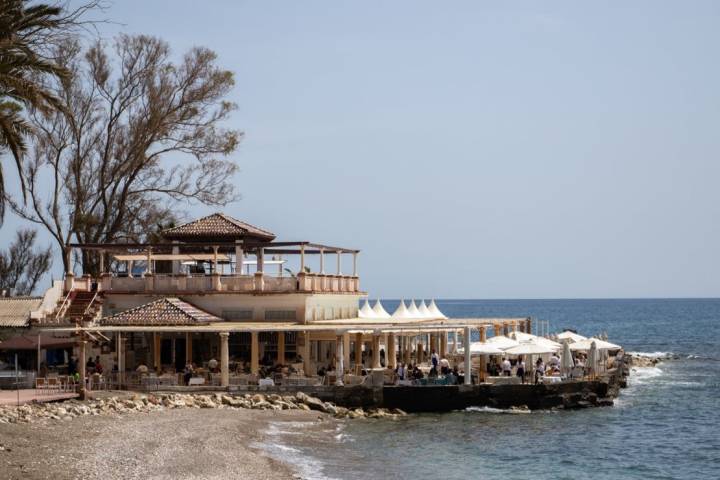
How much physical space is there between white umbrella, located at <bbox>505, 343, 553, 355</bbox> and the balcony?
26.6 feet

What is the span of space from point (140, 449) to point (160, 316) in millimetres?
14027

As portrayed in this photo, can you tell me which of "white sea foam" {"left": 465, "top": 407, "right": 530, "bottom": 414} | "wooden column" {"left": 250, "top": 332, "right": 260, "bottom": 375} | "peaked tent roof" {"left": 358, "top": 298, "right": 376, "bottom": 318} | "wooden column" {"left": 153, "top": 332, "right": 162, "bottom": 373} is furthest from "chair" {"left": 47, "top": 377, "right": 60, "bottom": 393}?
"peaked tent roof" {"left": 358, "top": 298, "right": 376, "bottom": 318}

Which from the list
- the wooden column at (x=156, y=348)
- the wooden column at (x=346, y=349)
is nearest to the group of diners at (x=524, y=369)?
the wooden column at (x=346, y=349)

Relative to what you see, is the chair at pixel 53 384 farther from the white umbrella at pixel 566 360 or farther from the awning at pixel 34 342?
the white umbrella at pixel 566 360

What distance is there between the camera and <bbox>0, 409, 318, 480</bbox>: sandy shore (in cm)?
2627

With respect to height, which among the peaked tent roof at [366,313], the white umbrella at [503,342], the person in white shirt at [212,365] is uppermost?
the peaked tent roof at [366,313]

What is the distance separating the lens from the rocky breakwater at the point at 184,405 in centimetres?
3466

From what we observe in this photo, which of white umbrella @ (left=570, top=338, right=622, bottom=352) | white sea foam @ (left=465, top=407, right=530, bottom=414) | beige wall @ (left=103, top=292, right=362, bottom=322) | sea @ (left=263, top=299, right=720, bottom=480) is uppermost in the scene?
beige wall @ (left=103, top=292, right=362, bottom=322)

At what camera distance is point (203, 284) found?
4712 centimetres

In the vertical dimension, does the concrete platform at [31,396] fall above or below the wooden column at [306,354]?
below

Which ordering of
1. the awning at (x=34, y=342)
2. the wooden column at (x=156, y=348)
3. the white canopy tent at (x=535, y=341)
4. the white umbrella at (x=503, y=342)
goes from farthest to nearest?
the white canopy tent at (x=535, y=341) → the white umbrella at (x=503, y=342) → the wooden column at (x=156, y=348) → the awning at (x=34, y=342)

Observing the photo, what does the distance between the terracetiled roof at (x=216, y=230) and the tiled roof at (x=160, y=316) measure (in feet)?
17.4

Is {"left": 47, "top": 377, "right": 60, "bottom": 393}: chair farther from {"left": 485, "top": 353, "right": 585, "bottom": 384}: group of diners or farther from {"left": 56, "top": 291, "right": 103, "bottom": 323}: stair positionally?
{"left": 485, "top": 353, "right": 585, "bottom": 384}: group of diners

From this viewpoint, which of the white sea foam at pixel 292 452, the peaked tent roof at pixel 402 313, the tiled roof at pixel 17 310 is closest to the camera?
the white sea foam at pixel 292 452
